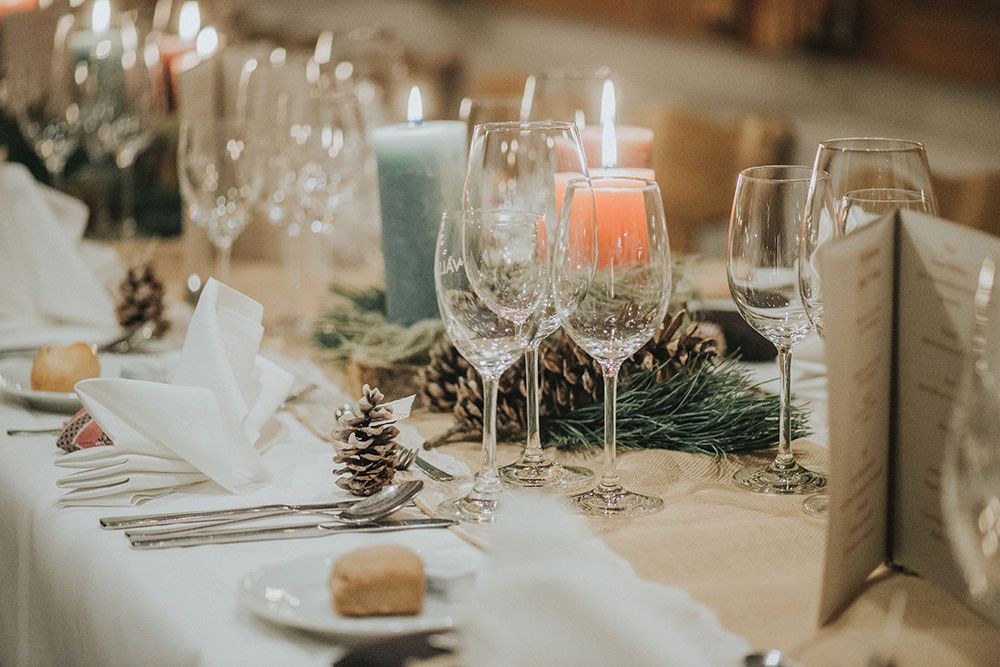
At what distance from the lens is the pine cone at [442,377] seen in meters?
1.20

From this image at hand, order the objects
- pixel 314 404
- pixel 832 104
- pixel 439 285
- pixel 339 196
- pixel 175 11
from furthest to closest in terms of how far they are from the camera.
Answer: pixel 175 11 → pixel 832 104 → pixel 339 196 → pixel 314 404 → pixel 439 285

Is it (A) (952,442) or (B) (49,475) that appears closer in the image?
(A) (952,442)

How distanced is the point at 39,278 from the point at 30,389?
345mm

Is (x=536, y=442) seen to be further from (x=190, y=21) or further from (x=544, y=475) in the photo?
(x=190, y=21)

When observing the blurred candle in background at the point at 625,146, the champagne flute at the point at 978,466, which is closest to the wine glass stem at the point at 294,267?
the blurred candle in background at the point at 625,146

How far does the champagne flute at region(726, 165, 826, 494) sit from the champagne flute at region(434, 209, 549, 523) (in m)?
0.17

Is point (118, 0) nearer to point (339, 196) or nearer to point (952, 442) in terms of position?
point (339, 196)

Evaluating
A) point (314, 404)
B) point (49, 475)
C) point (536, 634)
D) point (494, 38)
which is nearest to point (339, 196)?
point (314, 404)

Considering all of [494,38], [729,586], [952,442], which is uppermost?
[494,38]

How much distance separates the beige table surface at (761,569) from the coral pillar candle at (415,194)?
0.30 m

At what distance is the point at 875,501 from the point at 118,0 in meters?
4.77

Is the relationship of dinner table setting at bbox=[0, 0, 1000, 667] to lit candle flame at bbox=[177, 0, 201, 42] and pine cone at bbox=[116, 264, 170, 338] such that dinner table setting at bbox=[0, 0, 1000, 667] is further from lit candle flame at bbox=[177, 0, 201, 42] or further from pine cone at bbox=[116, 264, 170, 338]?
lit candle flame at bbox=[177, 0, 201, 42]

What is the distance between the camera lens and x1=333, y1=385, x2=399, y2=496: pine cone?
937 millimetres

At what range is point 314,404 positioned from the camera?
4.04ft
